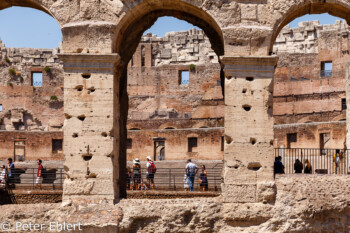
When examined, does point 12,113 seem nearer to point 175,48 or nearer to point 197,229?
point 175,48

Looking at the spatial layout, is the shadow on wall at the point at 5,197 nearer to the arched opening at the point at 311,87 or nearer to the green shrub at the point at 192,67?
the arched opening at the point at 311,87

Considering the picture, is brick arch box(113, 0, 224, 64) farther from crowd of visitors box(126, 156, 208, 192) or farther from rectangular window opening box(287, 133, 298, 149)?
rectangular window opening box(287, 133, 298, 149)

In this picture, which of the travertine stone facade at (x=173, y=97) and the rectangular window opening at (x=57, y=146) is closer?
the travertine stone facade at (x=173, y=97)

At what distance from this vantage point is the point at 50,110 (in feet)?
112

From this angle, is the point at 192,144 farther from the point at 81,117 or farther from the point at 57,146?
the point at 81,117

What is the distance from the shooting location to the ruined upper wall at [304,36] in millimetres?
34594

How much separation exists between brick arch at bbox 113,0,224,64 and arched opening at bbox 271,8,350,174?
46.7ft

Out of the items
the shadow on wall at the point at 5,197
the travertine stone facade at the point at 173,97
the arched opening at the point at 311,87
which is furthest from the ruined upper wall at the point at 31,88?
the shadow on wall at the point at 5,197

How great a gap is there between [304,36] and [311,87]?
5.75 meters

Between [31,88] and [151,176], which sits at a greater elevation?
[31,88]

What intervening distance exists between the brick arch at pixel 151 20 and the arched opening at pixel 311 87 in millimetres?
14231

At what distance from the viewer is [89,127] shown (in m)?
8.34

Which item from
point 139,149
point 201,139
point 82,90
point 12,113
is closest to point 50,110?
point 12,113

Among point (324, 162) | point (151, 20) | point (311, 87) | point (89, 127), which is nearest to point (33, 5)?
point (151, 20)
